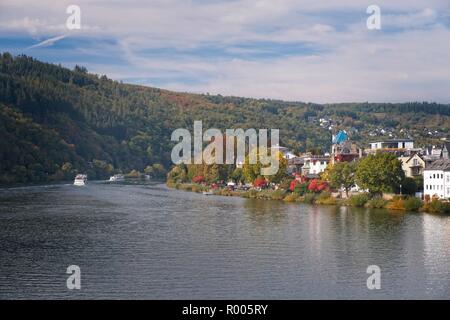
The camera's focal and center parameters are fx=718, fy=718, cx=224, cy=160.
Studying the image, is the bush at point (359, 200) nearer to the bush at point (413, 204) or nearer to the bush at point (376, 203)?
the bush at point (376, 203)

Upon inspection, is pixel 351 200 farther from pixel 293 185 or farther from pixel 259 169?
pixel 259 169

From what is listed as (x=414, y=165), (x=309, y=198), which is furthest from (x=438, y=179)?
(x=309, y=198)

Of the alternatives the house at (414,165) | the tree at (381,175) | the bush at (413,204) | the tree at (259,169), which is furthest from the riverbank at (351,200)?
the house at (414,165)

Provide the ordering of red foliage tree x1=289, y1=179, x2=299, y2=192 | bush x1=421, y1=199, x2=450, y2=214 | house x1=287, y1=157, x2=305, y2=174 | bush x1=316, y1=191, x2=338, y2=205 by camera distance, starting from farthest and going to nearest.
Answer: house x1=287, y1=157, x2=305, y2=174 < red foliage tree x1=289, y1=179, x2=299, y2=192 < bush x1=316, y1=191, x2=338, y2=205 < bush x1=421, y1=199, x2=450, y2=214

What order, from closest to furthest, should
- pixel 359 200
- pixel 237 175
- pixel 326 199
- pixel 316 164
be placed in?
pixel 359 200, pixel 326 199, pixel 316 164, pixel 237 175

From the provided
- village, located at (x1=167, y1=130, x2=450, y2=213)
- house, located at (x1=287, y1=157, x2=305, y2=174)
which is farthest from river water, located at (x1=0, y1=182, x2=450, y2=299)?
house, located at (x1=287, y1=157, x2=305, y2=174)

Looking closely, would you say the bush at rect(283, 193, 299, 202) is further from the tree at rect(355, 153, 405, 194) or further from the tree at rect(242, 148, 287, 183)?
the tree at rect(242, 148, 287, 183)

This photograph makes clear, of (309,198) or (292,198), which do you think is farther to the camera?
(292,198)
